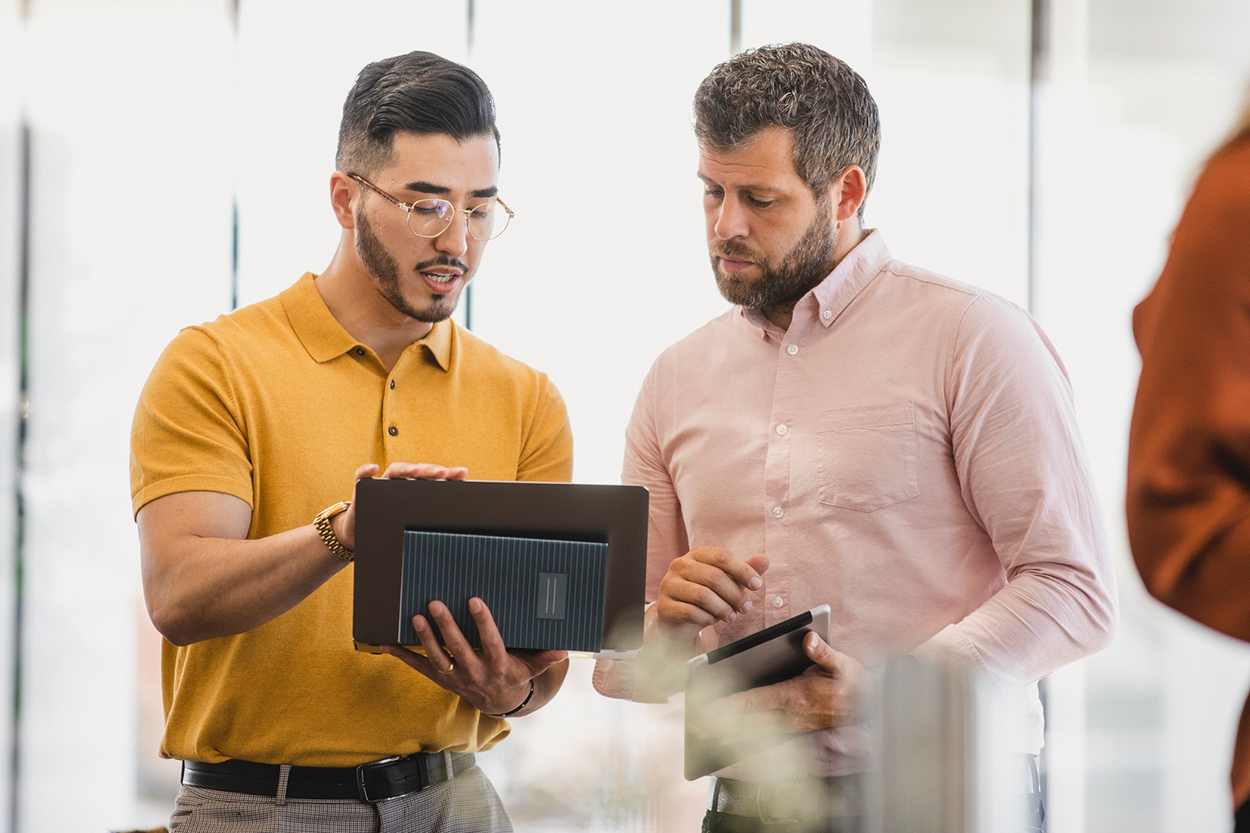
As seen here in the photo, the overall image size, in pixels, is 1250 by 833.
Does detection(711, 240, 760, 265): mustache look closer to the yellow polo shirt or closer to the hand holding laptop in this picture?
the yellow polo shirt

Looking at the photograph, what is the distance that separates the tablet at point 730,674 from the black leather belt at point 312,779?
1.30 ft

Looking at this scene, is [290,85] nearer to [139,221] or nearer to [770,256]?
[139,221]

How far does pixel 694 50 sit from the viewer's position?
3600 millimetres

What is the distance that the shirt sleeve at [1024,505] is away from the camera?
125cm

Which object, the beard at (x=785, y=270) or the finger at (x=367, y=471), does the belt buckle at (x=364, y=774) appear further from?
the beard at (x=785, y=270)

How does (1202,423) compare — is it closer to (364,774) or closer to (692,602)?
(692,602)

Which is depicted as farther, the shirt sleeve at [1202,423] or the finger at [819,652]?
the finger at [819,652]

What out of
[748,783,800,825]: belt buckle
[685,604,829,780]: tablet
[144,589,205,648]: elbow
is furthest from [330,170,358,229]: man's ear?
[748,783,800,825]: belt buckle

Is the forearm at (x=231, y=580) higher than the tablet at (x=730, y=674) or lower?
higher

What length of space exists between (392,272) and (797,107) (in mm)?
620

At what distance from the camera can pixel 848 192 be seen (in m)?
1.57

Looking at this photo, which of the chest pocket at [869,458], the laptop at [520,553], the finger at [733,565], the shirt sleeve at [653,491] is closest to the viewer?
the laptop at [520,553]

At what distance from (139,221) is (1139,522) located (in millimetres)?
3576

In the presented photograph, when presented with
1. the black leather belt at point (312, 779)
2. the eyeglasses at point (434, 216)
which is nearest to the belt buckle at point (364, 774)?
the black leather belt at point (312, 779)
